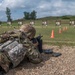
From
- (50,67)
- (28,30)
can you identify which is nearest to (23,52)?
(50,67)

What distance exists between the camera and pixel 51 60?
8.09m

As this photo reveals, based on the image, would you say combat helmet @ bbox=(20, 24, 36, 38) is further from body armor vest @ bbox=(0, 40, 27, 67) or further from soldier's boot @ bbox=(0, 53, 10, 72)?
soldier's boot @ bbox=(0, 53, 10, 72)

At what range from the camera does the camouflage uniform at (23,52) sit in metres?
6.84

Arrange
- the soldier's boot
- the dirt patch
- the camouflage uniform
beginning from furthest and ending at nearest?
1. the dirt patch
2. the camouflage uniform
3. the soldier's boot

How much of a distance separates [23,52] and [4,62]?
1.97 ft

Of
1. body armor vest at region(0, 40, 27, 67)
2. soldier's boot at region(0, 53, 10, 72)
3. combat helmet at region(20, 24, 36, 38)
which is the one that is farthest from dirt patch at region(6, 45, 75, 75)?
combat helmet at region(20, 24, 36, 38)

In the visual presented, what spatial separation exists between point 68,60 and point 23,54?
1.53m

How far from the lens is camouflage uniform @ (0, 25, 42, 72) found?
6.84 metres

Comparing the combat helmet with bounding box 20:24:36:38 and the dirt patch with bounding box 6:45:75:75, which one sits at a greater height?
the combat helmet with bounding box 20:24:36:38

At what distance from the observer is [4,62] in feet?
22.2

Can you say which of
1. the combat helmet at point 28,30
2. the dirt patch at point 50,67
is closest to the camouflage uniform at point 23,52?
the combat helmet at point 28,30

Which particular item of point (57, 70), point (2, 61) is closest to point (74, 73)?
point (57, 70)

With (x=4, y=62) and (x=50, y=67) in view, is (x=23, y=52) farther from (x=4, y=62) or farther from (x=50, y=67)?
(x=50, y=67)

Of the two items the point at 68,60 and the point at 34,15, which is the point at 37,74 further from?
the point at 34,15
